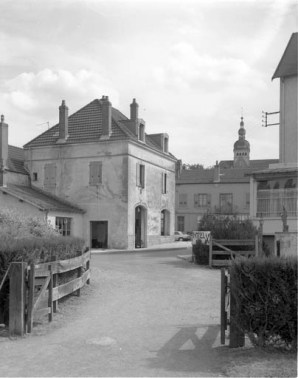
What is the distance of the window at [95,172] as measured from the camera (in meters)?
32.2

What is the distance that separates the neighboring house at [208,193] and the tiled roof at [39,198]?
80.0 feet

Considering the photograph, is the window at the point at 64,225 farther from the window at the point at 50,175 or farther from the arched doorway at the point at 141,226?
the arched doorway at the point at 141,226

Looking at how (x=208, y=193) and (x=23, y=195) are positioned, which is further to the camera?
(x=208, y=193)

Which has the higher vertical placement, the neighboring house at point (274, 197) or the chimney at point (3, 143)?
the chimney at point (3, 143)

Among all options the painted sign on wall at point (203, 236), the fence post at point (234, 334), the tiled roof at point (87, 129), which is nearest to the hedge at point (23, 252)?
the fence post at point (234, 334)

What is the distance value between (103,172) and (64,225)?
14.9 feet

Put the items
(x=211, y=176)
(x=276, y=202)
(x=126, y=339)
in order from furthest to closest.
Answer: (x=211, y=176)
(x=276, y=202)
(x=126, y=339)

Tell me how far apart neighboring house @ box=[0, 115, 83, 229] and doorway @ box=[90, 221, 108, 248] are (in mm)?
1350

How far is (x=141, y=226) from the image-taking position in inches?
1353

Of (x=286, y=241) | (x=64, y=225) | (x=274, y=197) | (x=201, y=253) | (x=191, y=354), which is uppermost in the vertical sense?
(x=274, y=197)

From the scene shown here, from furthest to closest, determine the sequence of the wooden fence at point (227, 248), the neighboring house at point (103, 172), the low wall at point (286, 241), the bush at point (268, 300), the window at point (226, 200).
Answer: the window at point (226, 200), the neighboring house at point (103, 172), the wooden fence at point (227, 248), the low wall at point (286, 241), the bush at point (268, 300)

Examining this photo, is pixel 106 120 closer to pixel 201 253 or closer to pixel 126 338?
pixel 201 253

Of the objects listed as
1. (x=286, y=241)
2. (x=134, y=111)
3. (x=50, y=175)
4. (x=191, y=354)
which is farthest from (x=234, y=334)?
(x=50, y=175)

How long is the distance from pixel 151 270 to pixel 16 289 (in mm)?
9381
